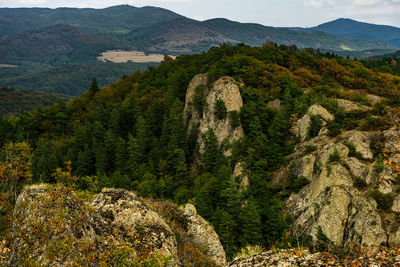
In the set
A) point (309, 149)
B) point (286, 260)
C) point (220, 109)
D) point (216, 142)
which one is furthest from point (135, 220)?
point (220, 109)

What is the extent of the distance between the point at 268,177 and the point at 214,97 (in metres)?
20.2

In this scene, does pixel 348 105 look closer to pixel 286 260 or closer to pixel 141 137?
pixel 141 137

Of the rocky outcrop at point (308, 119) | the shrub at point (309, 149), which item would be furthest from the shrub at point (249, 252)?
the rocky outcrop at point (308, 119)

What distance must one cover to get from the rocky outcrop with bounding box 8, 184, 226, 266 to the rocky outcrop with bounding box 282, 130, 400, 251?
14557mm

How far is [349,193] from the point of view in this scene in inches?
1192

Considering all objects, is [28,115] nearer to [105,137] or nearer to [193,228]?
[105,137]

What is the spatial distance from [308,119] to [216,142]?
16.9 m

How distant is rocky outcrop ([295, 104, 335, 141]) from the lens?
1639 inches

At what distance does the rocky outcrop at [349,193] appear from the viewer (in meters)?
26.2

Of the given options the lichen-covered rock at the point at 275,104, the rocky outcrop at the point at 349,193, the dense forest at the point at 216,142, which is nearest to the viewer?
the rocky outcrop at the point at 349,193

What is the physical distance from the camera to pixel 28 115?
8212 cm

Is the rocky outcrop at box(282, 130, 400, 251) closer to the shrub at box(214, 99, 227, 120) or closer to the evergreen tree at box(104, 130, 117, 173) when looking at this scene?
the shrub at box(214, 99, 227, 120)

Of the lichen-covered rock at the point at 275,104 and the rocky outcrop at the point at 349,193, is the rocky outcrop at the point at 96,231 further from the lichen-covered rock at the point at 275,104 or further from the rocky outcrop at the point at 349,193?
the lichen-covered rock at the point at 275,104

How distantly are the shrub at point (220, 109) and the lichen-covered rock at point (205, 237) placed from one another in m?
29.1
